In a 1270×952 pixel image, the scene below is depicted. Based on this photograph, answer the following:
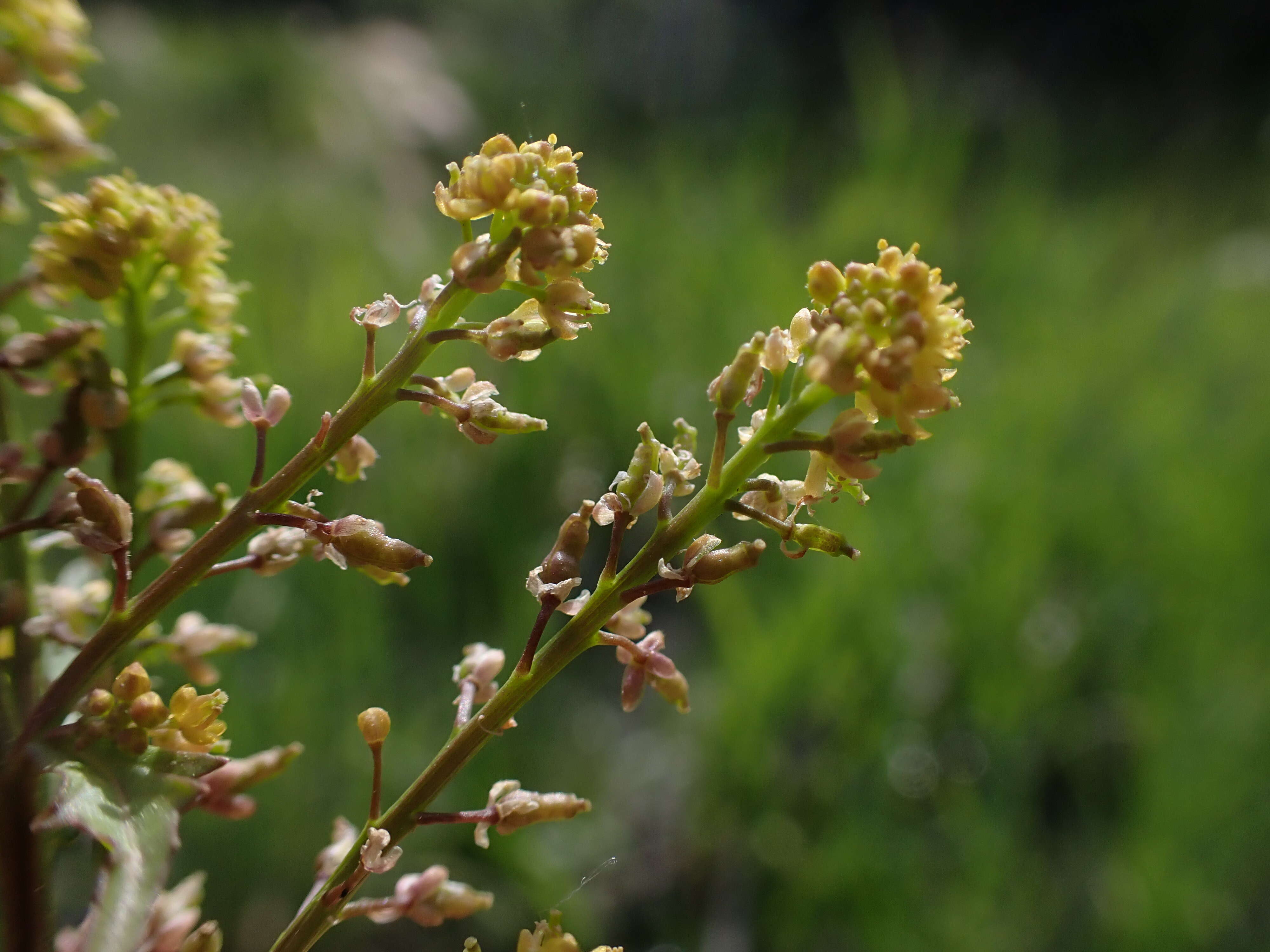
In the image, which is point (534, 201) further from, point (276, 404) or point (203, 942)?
point (203, 942)

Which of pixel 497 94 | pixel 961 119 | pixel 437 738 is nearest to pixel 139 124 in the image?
pixel 497 94

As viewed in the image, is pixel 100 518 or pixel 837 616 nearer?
pixel 100 518

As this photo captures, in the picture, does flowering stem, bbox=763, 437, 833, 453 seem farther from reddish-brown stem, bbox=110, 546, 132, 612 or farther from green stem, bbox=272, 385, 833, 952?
reddish-brown stem, bbox=110, 546, 132, 612

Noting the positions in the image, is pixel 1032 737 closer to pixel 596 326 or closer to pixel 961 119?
pixel 596 326

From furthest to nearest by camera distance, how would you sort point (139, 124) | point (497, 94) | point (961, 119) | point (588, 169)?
point (497, 94), point (139, 124), point (588, 169), point (961, 119)

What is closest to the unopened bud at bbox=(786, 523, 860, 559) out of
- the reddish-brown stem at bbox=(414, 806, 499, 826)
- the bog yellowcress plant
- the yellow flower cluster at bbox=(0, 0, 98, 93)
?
the bog yellowcress plant

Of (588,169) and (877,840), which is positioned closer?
(877,840)

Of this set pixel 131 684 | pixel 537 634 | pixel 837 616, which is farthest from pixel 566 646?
pixel 837 616

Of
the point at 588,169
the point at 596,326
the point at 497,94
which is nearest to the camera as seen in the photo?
the point at 596,326
